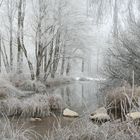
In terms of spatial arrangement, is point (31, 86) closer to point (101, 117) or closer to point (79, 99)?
point (79, 99)

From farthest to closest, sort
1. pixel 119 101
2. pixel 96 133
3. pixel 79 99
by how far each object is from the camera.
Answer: pixel 79 99, pixel 119 101, pixel 96 133

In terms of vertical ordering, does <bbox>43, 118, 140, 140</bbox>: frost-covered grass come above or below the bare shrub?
above

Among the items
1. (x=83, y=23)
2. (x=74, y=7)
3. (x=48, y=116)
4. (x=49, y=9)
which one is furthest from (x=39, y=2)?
(x=48, y=116)

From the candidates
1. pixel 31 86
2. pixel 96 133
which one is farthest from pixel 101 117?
pixel 31 86

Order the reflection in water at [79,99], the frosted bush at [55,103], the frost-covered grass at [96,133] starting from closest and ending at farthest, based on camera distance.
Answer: the frost-covered grass at [96,133], the frosted bush at [55,103], the reflection in water at [79,99]

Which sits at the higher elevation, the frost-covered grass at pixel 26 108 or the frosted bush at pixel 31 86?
the frost-covered grass at pixel 26 108

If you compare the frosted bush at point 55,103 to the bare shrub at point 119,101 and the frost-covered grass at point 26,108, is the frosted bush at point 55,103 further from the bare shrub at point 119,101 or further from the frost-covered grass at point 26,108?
the bare shrub at point 119,101

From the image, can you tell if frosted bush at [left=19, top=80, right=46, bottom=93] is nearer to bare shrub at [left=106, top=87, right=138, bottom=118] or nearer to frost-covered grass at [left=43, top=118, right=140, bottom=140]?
bare shrub at [left=106, top=87, right=138, bottom=118]

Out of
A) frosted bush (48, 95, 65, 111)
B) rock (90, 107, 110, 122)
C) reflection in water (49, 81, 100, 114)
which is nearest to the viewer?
rock (90, 107, 110, 122)

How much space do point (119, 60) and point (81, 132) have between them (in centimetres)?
890

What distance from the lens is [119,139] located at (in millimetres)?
3771

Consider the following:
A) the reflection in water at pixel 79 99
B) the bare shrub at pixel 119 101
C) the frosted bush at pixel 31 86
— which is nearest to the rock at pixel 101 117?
the bare shrub at pixel 119 101

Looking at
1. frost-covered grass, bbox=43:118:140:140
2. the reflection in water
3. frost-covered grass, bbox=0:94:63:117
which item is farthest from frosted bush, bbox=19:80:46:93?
frost-covered grass, bbox=43:118:140:140

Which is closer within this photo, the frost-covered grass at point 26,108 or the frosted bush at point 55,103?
the frost-covered grass at point 26,108
